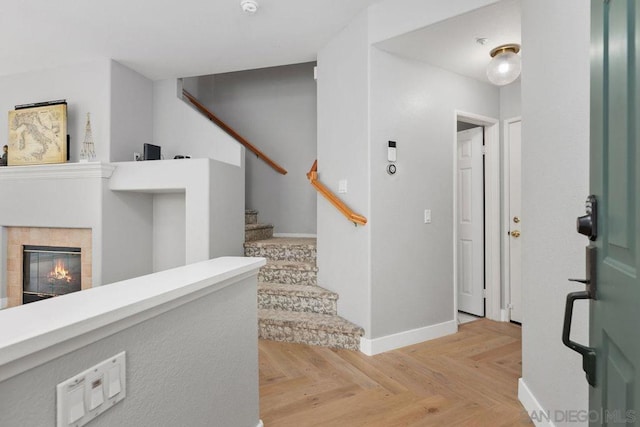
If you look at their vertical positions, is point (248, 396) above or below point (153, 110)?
below

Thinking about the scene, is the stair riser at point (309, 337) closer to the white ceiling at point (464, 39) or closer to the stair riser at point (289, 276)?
the stair riser at point (289, 276)

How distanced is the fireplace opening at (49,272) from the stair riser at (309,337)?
2.08 metres

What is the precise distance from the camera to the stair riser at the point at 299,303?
325 cm

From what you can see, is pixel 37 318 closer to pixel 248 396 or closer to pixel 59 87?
pixel 248 396

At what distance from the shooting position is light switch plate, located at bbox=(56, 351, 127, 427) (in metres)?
0.75

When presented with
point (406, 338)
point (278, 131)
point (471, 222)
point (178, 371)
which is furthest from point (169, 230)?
point (471, 222)

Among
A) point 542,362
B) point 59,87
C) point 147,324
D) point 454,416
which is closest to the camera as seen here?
point 147,324

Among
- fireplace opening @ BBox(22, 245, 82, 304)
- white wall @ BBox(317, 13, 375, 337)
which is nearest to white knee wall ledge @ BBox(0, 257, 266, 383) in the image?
white wall @ BBox(317, 13, 375, 337)

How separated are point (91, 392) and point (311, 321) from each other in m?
2.34

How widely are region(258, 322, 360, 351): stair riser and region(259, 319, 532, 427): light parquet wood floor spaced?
6 cm

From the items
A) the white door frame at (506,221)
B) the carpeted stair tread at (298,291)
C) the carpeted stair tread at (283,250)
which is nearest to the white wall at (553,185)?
the carpeted stair tread at (298,291)

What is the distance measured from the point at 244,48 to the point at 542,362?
3396 mm

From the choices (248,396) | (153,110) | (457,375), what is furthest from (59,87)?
(457,375)

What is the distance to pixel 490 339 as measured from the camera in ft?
10.5
